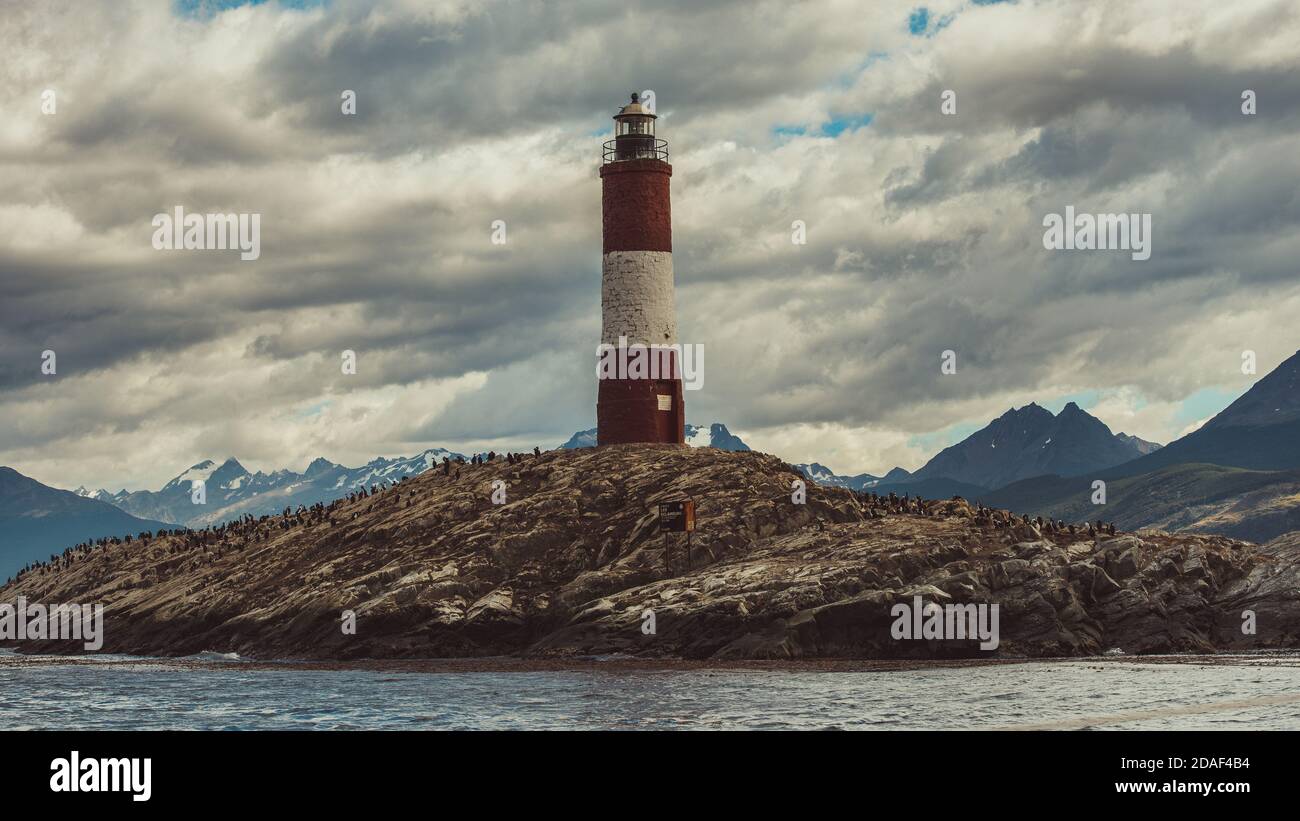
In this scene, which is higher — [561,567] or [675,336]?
[675,336]

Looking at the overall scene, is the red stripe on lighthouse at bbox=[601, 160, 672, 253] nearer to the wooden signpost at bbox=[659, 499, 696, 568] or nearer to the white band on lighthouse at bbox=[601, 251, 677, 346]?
the white band on lighthouse at bbox=[601, 251, 677, 346]

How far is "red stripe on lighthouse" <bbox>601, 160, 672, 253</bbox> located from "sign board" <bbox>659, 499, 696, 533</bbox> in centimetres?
2020

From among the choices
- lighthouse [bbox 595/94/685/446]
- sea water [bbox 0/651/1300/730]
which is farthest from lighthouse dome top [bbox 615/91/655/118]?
sea water [bbox 0/651/1300/730]


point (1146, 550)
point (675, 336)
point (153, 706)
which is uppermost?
point (675, 336)

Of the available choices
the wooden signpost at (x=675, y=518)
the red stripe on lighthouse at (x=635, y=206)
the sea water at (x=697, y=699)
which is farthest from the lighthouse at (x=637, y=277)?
the sea water at (x=697, y=699)

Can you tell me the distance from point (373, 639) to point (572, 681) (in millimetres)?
22119

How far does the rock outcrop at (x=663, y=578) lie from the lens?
74125mm

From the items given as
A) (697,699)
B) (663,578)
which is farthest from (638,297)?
(697,699)

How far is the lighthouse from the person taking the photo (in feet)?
319

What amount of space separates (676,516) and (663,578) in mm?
3543

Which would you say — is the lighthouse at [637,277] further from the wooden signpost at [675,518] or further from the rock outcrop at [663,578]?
the wooden signpost at [675,518]
